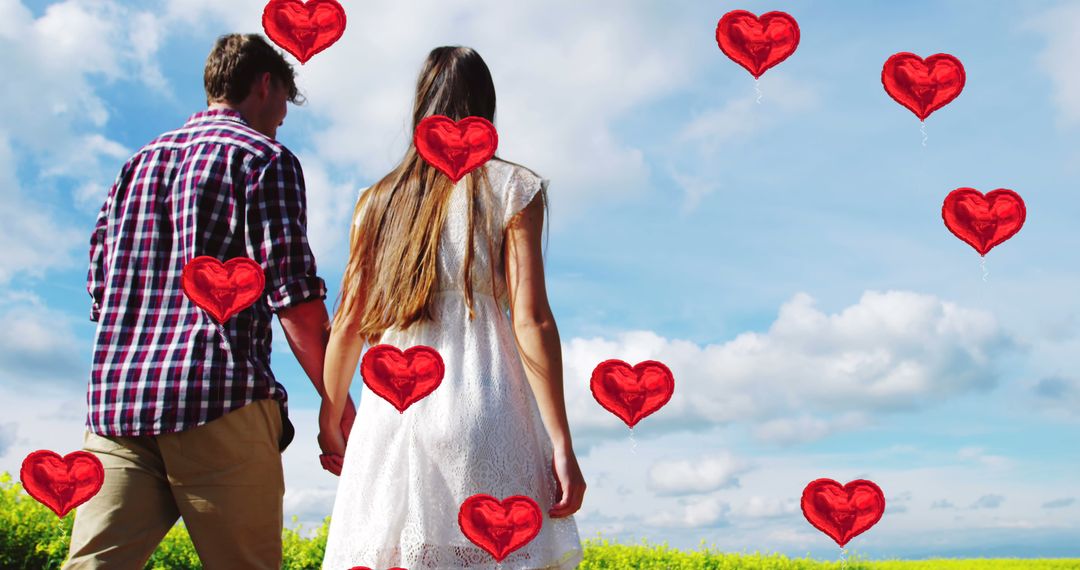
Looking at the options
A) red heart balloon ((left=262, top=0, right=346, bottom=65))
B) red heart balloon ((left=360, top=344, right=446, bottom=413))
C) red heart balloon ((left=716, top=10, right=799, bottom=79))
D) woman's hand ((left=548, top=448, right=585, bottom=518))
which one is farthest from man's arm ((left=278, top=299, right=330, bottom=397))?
red heart balloon ((left=716, top=10, right=799, bottom=79))

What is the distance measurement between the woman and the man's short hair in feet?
2.26

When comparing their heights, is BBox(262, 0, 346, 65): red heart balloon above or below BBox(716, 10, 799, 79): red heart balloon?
below

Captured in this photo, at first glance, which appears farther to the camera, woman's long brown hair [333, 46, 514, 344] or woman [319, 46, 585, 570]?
woman's long brown hair [333, 46, 514, 344]

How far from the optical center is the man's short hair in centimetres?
339

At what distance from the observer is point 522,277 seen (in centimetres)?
293

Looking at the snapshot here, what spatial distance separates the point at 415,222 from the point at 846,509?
2246 millimetres

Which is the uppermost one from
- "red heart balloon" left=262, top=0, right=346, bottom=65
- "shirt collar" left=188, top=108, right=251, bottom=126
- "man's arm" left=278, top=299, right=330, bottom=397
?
"red heart balloon" left=262, top=0, right=346, bottom=65

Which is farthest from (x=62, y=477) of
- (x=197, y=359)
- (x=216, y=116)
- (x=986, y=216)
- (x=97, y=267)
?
(x=986, y=216)

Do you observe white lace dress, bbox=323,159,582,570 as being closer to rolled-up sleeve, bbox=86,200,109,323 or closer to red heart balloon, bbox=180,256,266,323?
red heart balloon, bbox=180,256,266,323

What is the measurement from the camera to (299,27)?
4.11 meters

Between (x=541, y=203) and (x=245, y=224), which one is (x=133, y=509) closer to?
(x=245, y=224)

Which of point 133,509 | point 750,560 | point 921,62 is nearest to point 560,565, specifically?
point 133,509

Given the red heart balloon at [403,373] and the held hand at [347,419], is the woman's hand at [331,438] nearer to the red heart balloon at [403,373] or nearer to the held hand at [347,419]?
the held hand at [347,419]

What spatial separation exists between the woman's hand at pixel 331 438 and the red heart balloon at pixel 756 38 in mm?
2590
